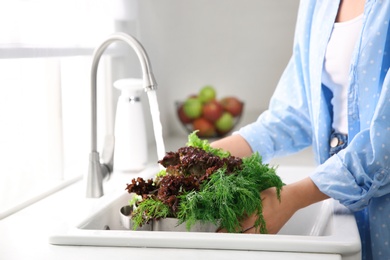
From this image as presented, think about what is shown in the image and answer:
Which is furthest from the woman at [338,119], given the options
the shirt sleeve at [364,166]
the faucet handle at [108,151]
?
the faucet handle at [108,151]

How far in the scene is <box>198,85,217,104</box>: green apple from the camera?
2.85m

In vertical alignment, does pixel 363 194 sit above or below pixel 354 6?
below

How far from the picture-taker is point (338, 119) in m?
1.54

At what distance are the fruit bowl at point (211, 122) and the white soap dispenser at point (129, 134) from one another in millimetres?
815

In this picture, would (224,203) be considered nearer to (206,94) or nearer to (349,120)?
(349,120)

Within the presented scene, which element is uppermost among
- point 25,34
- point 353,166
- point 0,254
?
point 25,34

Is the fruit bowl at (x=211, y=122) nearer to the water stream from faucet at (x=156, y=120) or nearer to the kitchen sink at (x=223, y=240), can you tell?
the water stream from faucet at (x=156, y=120)

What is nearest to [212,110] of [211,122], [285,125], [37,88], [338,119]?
[211,122]

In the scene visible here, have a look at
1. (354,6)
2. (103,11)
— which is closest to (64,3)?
(103,11)

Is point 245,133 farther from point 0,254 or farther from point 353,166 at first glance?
point 0,254

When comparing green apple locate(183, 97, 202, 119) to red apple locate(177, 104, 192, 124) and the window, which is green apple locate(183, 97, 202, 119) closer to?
red apple locate(177, 104, 192, 124)

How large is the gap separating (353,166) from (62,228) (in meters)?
0.52

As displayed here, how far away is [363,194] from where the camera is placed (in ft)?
4.36

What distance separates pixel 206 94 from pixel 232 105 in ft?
0.38
